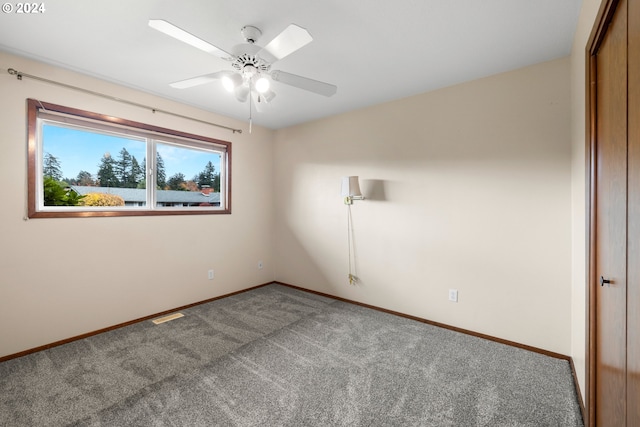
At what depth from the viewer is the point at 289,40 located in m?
1.54

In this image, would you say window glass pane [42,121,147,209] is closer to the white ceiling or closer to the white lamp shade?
the white ceiling

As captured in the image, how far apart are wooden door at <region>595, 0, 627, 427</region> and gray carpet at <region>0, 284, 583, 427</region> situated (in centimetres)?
60

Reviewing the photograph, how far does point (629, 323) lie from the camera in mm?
1025

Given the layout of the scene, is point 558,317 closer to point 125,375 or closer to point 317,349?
point 317,349

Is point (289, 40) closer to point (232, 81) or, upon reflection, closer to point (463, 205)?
point (232, 81)

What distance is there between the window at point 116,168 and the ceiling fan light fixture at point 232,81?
1646mm

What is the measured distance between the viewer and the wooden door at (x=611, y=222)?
1.09 metres

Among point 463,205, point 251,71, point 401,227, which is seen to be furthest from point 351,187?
point 251,71

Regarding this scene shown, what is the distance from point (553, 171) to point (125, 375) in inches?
147

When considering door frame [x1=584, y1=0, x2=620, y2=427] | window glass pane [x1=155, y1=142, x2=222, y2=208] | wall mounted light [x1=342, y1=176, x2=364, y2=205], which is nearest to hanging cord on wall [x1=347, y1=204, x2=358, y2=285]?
wall mounted light [x1=342, y1=176, x2=364, y2=205]

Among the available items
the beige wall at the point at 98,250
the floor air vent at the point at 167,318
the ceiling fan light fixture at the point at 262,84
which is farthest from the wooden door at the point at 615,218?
the beige wall at the point at 98,250

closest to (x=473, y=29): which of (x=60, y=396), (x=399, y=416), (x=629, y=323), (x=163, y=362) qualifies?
(x=629, y=323)

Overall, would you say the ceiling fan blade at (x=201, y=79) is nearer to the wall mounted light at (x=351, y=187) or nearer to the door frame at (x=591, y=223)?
the wall mounted light at (x=351, y=187)

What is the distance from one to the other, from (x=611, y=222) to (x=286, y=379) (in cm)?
209
